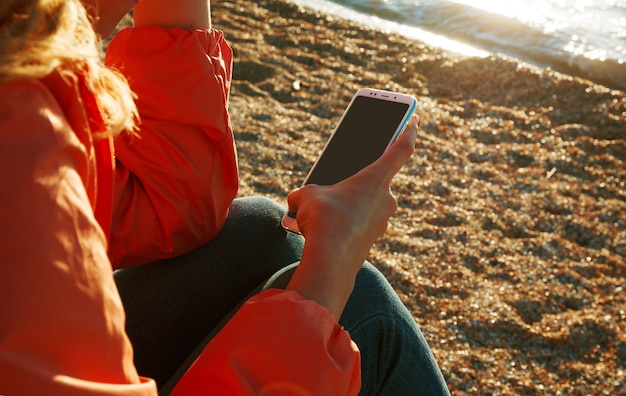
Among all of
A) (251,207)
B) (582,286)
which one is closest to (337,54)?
(582,286)

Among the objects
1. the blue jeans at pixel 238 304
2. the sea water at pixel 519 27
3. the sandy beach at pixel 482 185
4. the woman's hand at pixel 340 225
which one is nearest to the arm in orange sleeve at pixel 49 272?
the woman's hand at pixel 340 225

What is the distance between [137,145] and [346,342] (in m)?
0.56

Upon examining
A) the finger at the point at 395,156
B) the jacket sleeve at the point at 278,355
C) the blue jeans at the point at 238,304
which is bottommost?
the blue jeans at the point at 238,304

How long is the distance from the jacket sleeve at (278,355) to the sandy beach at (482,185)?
4.50 ft

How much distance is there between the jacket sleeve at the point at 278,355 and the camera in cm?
86

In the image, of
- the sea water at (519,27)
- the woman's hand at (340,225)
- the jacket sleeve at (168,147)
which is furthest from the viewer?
the sea water at (519,27)

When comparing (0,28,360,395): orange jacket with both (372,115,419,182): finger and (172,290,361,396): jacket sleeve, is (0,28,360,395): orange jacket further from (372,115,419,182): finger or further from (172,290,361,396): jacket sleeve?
(372,115,419,182): finger

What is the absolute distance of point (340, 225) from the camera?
1038 millimetres

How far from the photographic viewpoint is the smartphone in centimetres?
141

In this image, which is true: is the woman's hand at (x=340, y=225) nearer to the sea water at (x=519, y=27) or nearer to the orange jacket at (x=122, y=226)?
the orange jacket at (x=122, y=226)

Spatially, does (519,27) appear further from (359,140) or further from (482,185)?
(359,140)

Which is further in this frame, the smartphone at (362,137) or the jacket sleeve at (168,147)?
the smartphone at (362,137)

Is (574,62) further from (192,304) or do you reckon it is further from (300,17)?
(192,304)

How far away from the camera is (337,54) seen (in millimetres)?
4543
